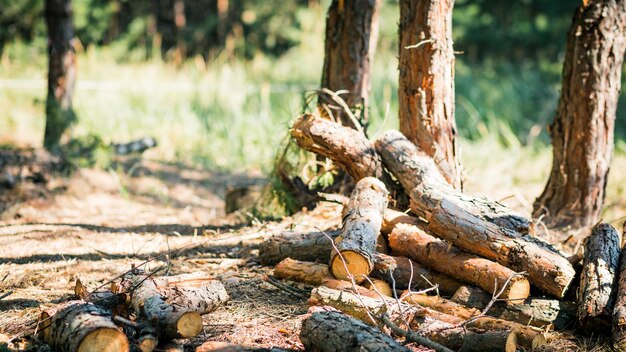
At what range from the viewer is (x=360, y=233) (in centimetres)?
367

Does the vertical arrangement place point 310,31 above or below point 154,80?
above

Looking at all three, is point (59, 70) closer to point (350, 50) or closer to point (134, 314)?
point (350, 50)

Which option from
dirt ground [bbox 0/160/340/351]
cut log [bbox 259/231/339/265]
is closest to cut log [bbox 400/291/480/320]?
dirt ground [bbox 0/160/340/351]

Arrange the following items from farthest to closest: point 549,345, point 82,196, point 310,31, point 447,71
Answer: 1. point 310,31
2. point 82,196
3. point 447,71
4. point 549,345

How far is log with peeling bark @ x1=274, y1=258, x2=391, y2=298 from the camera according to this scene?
11.6 ft

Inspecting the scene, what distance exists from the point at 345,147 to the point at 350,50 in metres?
1.20

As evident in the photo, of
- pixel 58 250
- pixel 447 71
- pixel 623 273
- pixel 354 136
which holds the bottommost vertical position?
pixel 58 250

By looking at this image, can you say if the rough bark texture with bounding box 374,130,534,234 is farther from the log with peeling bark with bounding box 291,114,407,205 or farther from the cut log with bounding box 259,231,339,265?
the cut log with bounding box 259,231,339,265

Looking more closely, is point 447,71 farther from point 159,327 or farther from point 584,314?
point 159,327

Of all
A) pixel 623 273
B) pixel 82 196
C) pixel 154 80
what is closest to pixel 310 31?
pixel 154 80

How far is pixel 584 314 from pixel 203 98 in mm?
8322

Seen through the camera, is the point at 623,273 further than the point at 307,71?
No

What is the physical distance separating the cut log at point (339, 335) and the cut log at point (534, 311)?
881 mm

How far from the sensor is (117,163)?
7.38 metres
